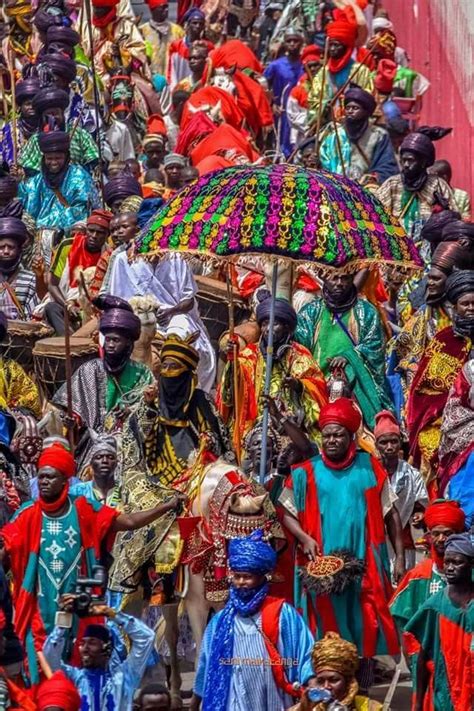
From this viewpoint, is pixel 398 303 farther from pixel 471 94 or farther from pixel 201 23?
pixel 201 23

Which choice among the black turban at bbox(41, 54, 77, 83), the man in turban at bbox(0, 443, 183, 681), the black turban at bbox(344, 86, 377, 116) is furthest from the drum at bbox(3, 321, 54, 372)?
the black turban at bbox(41, 54, 77, 83)

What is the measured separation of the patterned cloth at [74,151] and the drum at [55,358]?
4.03m

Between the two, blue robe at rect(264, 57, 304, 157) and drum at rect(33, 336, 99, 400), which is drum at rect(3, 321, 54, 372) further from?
blue robe at rect(264, 57, 304, 157)

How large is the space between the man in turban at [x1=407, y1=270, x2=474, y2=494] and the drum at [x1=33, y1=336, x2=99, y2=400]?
99.9 inches

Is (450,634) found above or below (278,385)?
below

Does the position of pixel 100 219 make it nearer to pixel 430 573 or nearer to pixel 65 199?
pixel 65 199

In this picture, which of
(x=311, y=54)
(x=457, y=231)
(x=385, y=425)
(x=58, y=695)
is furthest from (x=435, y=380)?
(x=311, y=54)

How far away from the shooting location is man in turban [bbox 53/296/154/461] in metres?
16.6

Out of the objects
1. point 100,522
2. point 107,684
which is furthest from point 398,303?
point 107,684

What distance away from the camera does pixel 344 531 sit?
14.3 m

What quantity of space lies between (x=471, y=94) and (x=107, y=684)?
12612 mm

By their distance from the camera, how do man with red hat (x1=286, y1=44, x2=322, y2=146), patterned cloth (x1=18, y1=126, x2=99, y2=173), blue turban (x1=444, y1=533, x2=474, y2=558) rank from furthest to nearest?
1. man with red hat (x1=286, y1=44, x2=322, y2=146)
2. patterned cloth (x1=18, y1=126, x2=99, y2=173)
3. blue turban (x1=444, y1=533, x2=474, y2=558)

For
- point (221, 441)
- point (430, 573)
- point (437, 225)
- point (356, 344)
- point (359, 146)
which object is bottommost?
point (430, 573)

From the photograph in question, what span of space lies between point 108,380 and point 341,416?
9.23ft
